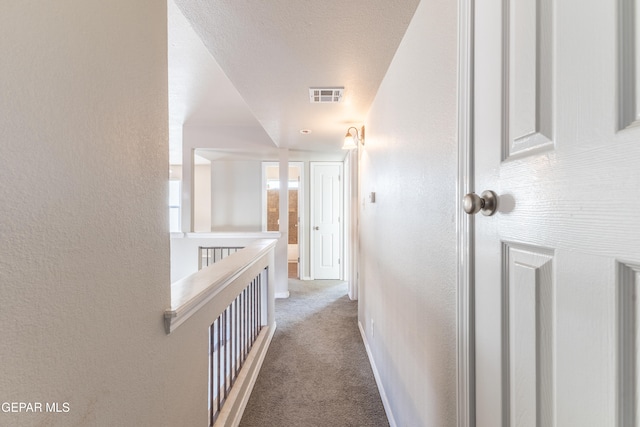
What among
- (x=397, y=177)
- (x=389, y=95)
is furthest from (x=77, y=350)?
(x=389, y=95)

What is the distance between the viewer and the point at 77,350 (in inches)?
22.1

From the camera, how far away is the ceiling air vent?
1986 mm

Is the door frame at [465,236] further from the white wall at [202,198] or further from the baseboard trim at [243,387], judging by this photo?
the white wall at [202,198]

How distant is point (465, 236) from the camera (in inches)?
30.3

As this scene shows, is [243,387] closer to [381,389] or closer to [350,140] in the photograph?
[381,389]

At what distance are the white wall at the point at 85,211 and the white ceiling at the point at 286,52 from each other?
0.52 metres

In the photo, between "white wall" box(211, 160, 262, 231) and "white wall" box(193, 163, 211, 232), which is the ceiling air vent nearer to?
"white wall" box(211, 160, 262, 231)

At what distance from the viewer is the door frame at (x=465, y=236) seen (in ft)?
2.40

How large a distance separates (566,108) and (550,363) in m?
0.43

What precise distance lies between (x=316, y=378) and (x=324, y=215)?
3.17m

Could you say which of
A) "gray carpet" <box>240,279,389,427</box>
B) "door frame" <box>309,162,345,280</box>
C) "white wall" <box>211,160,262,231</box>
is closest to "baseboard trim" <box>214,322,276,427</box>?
"gray carpet" <box>240,279,389,427</box>

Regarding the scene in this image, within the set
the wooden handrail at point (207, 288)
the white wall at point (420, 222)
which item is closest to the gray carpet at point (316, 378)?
the white wall at point (420, 222)

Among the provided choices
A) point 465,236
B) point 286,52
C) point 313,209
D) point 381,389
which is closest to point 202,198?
point 313,209

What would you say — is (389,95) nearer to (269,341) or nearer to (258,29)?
(258,29)
